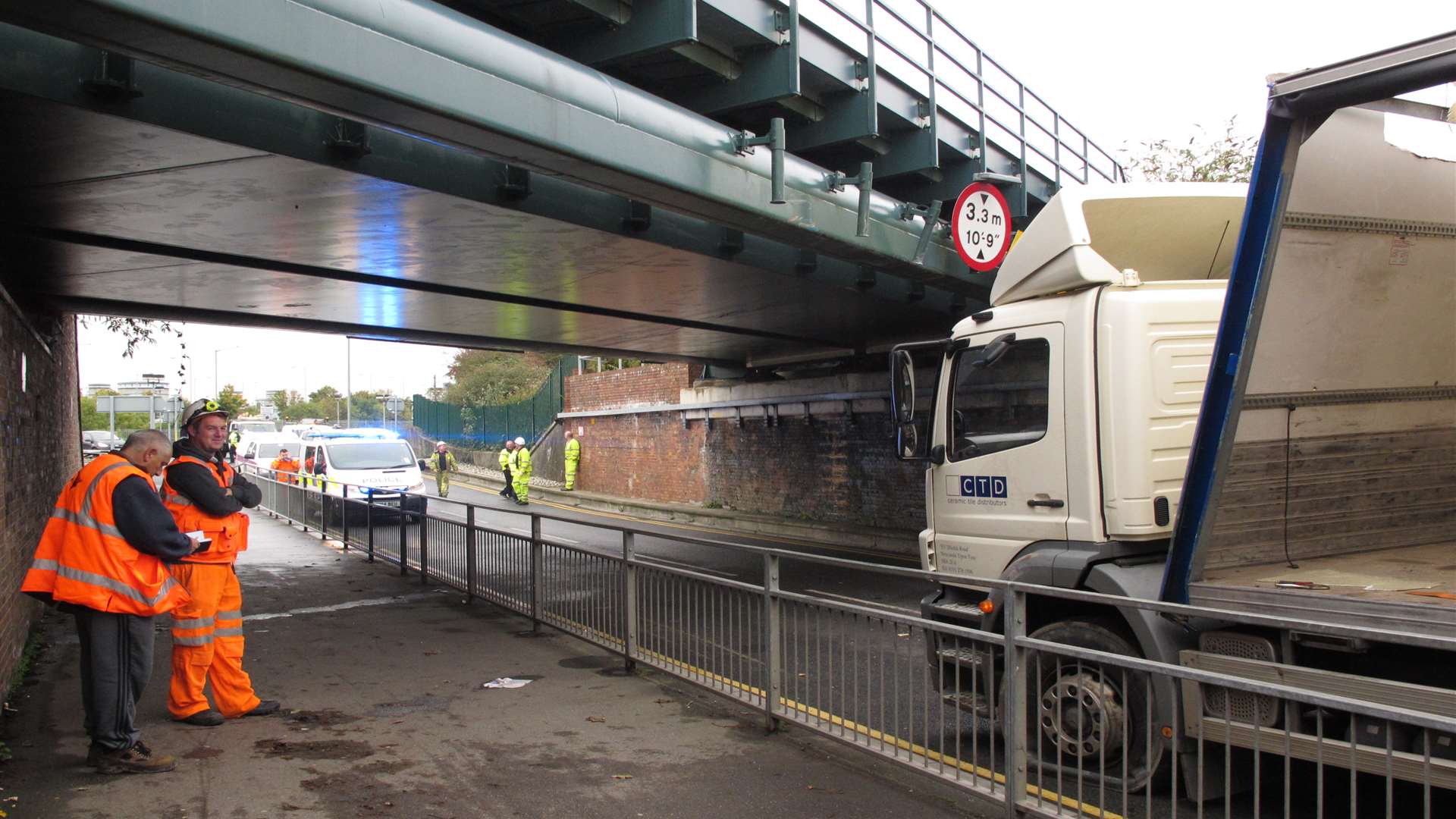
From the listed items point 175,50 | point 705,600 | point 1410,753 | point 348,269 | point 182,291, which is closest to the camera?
point 1410,753

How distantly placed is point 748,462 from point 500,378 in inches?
1533

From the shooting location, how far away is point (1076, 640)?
17.5 feet

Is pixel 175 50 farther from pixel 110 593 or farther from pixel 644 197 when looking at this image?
pixel 644 197

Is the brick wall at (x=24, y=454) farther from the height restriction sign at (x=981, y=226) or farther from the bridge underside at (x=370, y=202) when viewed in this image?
the height restriction sign at (x=981, y=226)

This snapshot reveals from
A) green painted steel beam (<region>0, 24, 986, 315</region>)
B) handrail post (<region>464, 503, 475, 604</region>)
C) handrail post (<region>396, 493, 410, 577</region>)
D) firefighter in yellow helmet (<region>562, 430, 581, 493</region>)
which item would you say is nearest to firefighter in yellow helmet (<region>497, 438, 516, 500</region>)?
firefighter in yellow helmet (<region>562, 430, 581, 493</region>)

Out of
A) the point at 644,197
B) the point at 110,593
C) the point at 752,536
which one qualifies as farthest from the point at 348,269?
the point at 752,536

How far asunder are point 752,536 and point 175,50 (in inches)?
680

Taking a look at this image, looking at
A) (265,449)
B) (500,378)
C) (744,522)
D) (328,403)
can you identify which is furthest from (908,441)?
(328,403)

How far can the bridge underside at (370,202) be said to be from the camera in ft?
18.6

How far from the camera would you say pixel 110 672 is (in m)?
5.52

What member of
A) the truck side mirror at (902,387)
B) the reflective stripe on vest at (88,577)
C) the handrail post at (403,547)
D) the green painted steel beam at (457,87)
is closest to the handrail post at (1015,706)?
the truck side mirror at (902,387)

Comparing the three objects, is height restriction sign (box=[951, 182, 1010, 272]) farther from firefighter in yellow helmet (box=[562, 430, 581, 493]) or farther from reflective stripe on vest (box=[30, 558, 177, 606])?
firefighter in yellow helmet (box=[562, 430, 581, 493])

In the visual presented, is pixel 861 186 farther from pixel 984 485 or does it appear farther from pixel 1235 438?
pixel 1235 438

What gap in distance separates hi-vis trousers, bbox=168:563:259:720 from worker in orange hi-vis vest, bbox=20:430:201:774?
0.56 meters
